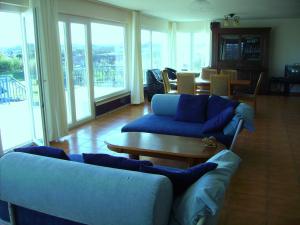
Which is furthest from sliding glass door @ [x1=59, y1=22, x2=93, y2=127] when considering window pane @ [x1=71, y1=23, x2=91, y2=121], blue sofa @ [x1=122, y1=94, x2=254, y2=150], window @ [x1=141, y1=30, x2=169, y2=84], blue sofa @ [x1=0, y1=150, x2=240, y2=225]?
blue sofa @ [x1=0, y1=150, x2=240, y2=225]

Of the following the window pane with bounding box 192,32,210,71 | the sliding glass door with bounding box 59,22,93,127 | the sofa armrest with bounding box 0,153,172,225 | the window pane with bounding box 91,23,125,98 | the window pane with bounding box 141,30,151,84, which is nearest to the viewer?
the sofa armrest with bounding box 0,153,172,225

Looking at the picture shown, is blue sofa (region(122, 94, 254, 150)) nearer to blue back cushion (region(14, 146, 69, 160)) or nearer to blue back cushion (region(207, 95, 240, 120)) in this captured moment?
blue back cushion (region(207, 95, 240, 120))

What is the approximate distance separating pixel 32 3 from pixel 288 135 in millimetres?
4426

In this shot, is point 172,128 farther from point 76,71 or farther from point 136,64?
point 136,64

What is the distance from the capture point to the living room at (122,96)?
321cm

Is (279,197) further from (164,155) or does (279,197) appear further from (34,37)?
(34,37)

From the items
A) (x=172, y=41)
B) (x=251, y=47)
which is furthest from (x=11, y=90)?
(x=251, y=47)

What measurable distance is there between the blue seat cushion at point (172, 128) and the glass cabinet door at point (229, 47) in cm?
597

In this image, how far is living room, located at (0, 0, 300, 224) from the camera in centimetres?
321

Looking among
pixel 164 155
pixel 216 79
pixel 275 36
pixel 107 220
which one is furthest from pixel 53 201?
pixel 275 36

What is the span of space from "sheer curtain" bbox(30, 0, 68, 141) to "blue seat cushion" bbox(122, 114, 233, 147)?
1.34 meters

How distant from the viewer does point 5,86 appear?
4.94 m

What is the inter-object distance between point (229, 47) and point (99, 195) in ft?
29.1

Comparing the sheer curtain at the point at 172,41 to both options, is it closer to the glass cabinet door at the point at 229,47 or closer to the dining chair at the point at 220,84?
the glass cabinet door at the point at 229,47
